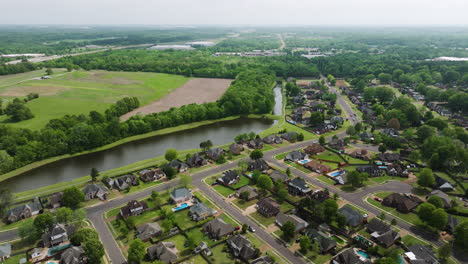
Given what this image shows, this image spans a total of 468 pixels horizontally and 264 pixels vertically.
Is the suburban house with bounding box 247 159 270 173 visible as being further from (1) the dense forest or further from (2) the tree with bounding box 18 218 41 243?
(2) the tree with bounding box 18 218 41 243

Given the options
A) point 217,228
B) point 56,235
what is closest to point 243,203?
point 217,228

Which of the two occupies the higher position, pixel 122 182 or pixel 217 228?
pixel 217 228

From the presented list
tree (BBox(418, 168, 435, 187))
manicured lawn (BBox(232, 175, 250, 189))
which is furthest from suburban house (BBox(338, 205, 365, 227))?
manicured lawn (BBox(232, 175, 250, 189))

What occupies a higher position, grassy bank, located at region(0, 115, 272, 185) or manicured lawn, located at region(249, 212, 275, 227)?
manicured lawn, located at region(249, 212, 275, 227)

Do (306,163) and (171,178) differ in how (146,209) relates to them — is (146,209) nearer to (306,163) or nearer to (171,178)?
(171,178)

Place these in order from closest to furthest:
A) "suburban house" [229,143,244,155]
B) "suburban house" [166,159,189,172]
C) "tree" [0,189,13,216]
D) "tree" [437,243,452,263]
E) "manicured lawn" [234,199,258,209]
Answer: "tree" [437,243,452,263]
"tree" [0,189,13,216]
"manicured lawn" [234,199,258,209]
"suburban house" [166,159,189,172]
"suburban house" [229,143,244,155]

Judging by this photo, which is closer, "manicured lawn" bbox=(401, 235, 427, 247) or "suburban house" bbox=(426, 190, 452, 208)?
"manicured lawn" bbox=(401, 235, 427, 247)

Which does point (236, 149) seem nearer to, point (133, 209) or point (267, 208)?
point (267, 208)
